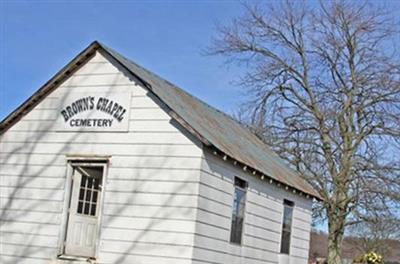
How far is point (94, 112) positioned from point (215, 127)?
326cm

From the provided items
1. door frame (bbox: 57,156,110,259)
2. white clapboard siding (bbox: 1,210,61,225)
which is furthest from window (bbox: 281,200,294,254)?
white clapboard siding (bbox: 1,210,61,225)

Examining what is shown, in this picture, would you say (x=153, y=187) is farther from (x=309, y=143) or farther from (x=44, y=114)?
(x=309, y=143)

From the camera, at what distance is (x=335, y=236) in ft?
100

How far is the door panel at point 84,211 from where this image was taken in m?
15.2

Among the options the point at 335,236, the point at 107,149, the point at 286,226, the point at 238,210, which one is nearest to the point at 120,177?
the point at 107,149

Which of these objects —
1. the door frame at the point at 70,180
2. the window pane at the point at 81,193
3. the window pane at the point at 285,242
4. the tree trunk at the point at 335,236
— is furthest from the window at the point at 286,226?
the tree trunk at the point at 335,236

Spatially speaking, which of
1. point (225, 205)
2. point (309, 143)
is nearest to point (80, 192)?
point (225, 205)

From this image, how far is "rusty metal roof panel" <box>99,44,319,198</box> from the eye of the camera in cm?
1474

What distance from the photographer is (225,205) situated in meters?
15.0

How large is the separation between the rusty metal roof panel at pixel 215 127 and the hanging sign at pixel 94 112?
79 centimetres

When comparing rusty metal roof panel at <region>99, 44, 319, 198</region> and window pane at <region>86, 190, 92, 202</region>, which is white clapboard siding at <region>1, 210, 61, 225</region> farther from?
Answer: rusty metal roof panel at <region>99, 44, 319, 198</region>

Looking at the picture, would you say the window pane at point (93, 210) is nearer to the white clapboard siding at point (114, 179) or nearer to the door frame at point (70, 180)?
the door frame at point (70, 180)

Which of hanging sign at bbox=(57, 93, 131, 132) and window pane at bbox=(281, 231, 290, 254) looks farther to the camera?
window pane at bbox=(281, 231, 290, 254)

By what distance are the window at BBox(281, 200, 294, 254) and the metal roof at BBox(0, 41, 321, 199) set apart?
58 cm
